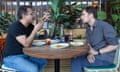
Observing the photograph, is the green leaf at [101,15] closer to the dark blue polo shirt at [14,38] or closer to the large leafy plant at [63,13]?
the large leafy plant at [63,13]

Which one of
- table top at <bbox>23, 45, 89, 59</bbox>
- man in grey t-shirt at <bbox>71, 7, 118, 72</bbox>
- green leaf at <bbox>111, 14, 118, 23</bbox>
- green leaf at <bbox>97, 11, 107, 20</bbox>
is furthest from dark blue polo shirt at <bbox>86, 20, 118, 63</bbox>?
green leaf at <bbox>111, 14, 118, 23</bbox>

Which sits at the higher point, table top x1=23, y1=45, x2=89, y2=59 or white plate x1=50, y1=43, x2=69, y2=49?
white plate x1=50, y1=43, x2=69, y2=49

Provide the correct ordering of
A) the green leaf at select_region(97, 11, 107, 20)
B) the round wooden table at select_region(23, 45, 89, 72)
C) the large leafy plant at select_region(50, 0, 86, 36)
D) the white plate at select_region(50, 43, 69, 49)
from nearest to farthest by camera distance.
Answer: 1. the round wooden table at select_region(23, 45, 89, 72)
2. the white plate at select_region(50, 43, 69, 49)
3. the large leafy plant at select_region(50, 0, 86, 36)
4. the green leaf at select_region(97, 11, 107, 20)

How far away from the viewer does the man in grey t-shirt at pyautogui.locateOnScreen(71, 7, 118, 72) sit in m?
3.97

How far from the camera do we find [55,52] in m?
3.65

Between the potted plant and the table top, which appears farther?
the potted plant

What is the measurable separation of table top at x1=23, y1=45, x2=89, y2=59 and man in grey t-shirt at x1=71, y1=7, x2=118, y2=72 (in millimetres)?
233

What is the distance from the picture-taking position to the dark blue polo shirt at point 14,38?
3.98 meters

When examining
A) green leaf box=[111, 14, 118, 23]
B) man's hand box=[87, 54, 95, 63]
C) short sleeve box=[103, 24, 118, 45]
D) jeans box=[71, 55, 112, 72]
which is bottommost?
jeans box=[71, 55, 112, 72]

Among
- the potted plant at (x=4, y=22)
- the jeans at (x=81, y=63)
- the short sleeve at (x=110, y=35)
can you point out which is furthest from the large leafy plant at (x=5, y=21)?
the short sleeve at (x=110, y=35)

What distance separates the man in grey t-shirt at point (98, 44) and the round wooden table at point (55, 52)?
24cm

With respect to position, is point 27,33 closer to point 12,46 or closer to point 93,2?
point 12,46

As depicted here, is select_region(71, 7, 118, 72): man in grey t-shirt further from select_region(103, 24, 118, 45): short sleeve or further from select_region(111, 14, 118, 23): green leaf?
select_region(111, 14, 118, 23): green leaf

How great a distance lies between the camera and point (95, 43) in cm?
411
